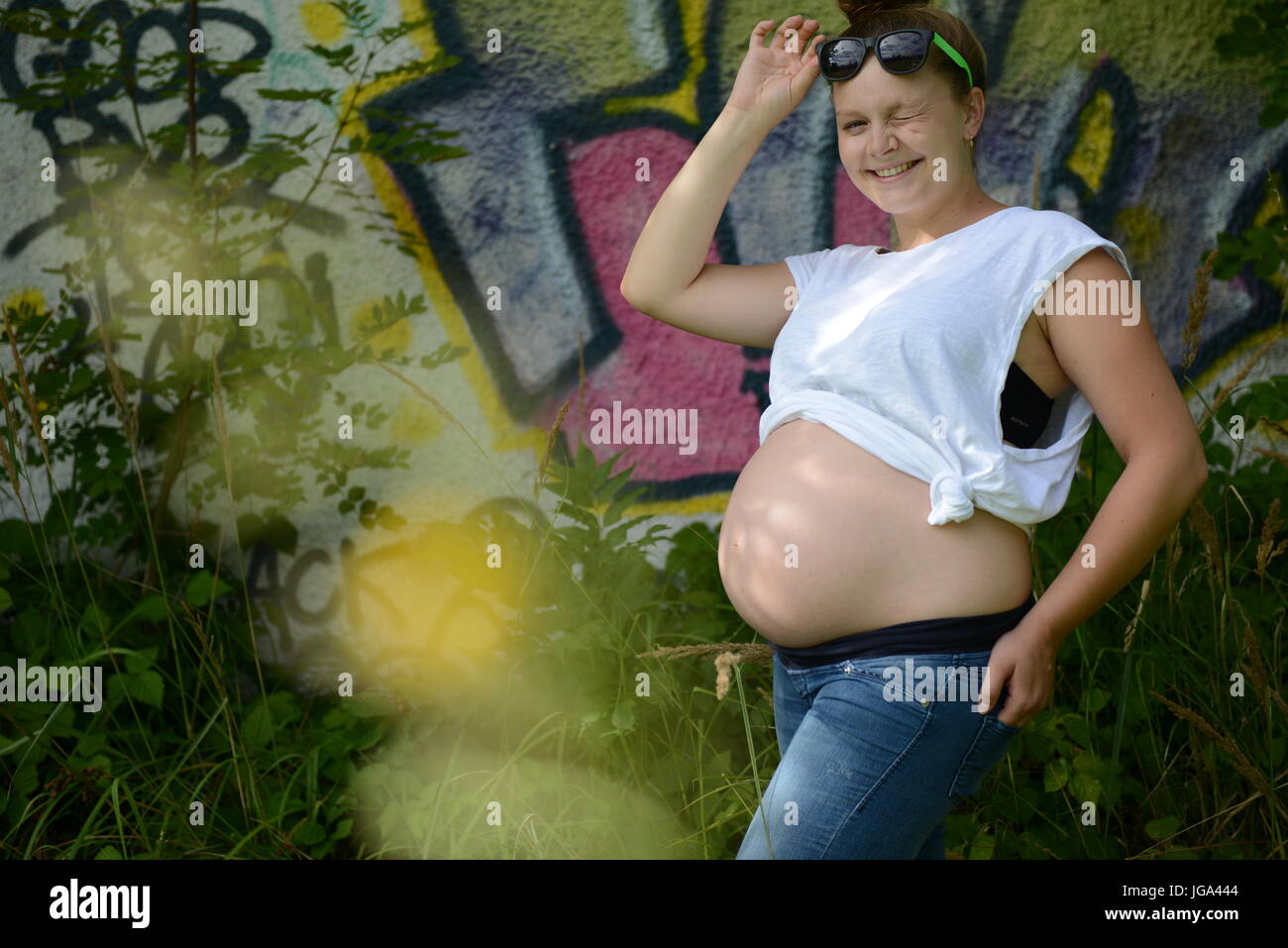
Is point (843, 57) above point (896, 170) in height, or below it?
above

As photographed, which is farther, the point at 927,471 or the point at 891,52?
the point at 891,52

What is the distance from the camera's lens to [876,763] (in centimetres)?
156

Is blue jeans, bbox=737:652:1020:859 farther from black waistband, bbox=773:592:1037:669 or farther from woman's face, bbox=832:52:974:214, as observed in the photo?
woman's face, bbox=832:52:974:214

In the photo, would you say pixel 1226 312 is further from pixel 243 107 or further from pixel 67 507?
pixel 67 507

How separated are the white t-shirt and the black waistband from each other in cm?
14

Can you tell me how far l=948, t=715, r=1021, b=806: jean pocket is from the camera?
1.58m

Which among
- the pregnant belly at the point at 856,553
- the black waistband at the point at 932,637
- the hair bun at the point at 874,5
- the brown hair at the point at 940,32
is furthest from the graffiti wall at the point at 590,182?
the black waistband at the point at 932,637

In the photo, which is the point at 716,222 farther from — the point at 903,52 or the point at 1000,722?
the point at 1000,722

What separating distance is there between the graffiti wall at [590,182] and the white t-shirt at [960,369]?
2.07m

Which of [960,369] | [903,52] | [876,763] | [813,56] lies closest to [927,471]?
[960,369]

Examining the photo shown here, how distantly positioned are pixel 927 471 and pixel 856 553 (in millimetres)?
151

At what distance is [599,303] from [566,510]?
3.56 feet

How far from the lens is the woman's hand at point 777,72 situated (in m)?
1.94

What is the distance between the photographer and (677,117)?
12.2 ft
